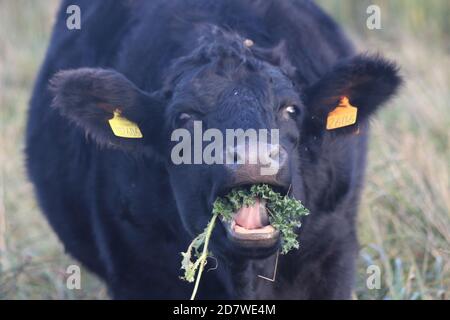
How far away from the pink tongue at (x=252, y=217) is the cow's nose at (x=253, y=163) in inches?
5.5

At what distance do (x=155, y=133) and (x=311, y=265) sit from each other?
104cm

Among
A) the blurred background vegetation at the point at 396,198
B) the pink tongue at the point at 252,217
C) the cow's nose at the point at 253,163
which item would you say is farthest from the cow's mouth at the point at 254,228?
the blurred background vegetation at the point at 396,198

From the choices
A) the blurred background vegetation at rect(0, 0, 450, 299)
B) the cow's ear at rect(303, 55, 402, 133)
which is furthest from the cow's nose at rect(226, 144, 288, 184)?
the blurred background vegetation at rect(0, 0, 450, 299)

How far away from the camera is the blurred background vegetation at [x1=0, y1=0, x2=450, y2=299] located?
6047 mm

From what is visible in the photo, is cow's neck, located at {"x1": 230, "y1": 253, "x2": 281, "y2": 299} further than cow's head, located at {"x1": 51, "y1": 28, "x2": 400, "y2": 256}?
Yes

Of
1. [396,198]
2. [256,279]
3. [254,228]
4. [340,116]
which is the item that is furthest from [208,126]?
[396,198]

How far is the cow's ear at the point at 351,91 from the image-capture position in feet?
15.3

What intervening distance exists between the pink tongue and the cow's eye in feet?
1.89

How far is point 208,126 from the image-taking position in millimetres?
4367

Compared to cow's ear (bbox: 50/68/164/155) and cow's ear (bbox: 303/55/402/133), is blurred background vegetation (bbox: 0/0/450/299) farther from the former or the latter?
cow's ear (bbox: 50/68/164/155)

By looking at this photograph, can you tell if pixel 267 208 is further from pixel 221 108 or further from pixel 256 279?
pixel 256 279

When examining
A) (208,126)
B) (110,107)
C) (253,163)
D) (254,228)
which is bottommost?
(254,228)

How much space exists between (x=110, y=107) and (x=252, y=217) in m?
0.98
